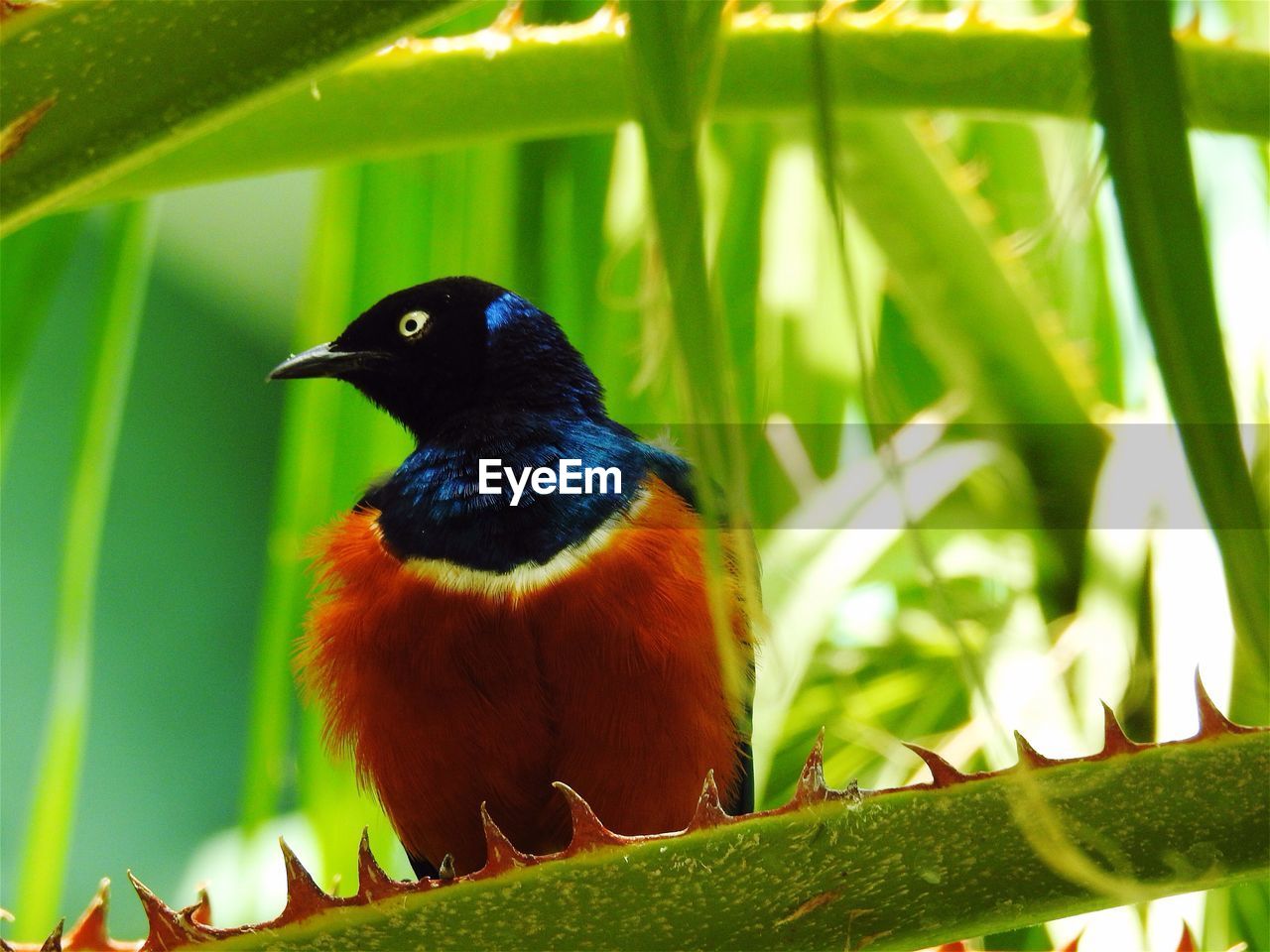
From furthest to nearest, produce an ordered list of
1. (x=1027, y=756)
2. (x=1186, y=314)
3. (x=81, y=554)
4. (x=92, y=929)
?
1. (x=81, y=554)
2. (x=92, y=929)
3. (x=1027, y=756)
4. (x=1186, y=314)

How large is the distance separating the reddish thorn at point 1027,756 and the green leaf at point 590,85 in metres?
0.55

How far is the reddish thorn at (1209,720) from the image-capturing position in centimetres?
55

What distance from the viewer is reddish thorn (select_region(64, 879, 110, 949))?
2.28 feet

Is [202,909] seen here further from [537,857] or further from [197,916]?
[537,857]

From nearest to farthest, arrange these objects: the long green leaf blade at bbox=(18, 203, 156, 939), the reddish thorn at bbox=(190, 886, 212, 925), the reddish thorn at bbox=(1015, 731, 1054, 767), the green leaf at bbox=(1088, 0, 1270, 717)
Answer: the green leaf at bbox=(1088, 0, 1270, 717) → the reddish thorn at bbox=(1015, 731, 1054, 767) → the reddish thorn at bbox=(190, 886, 212, 925) → the long green leaf blade at bbox=(18, 203, 156, 939)

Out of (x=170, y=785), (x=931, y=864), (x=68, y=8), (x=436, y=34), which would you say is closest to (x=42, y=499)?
(x=170, y=785)

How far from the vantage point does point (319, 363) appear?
129cm

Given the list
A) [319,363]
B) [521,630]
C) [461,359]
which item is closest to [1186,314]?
[521,630]

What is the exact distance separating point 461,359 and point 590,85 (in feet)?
1.70

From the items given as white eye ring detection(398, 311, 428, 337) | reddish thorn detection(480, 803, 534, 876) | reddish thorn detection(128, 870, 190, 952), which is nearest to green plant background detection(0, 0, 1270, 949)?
white eye ring detection(398, 311, 428, 337)

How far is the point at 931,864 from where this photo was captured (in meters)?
0.57

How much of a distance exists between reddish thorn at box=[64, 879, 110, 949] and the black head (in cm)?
73

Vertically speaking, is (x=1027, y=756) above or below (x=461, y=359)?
below

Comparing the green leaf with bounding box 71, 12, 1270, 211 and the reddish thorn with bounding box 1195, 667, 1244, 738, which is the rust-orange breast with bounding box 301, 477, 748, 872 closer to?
the green leaf with bounding box 71, 12, 1270, 211
